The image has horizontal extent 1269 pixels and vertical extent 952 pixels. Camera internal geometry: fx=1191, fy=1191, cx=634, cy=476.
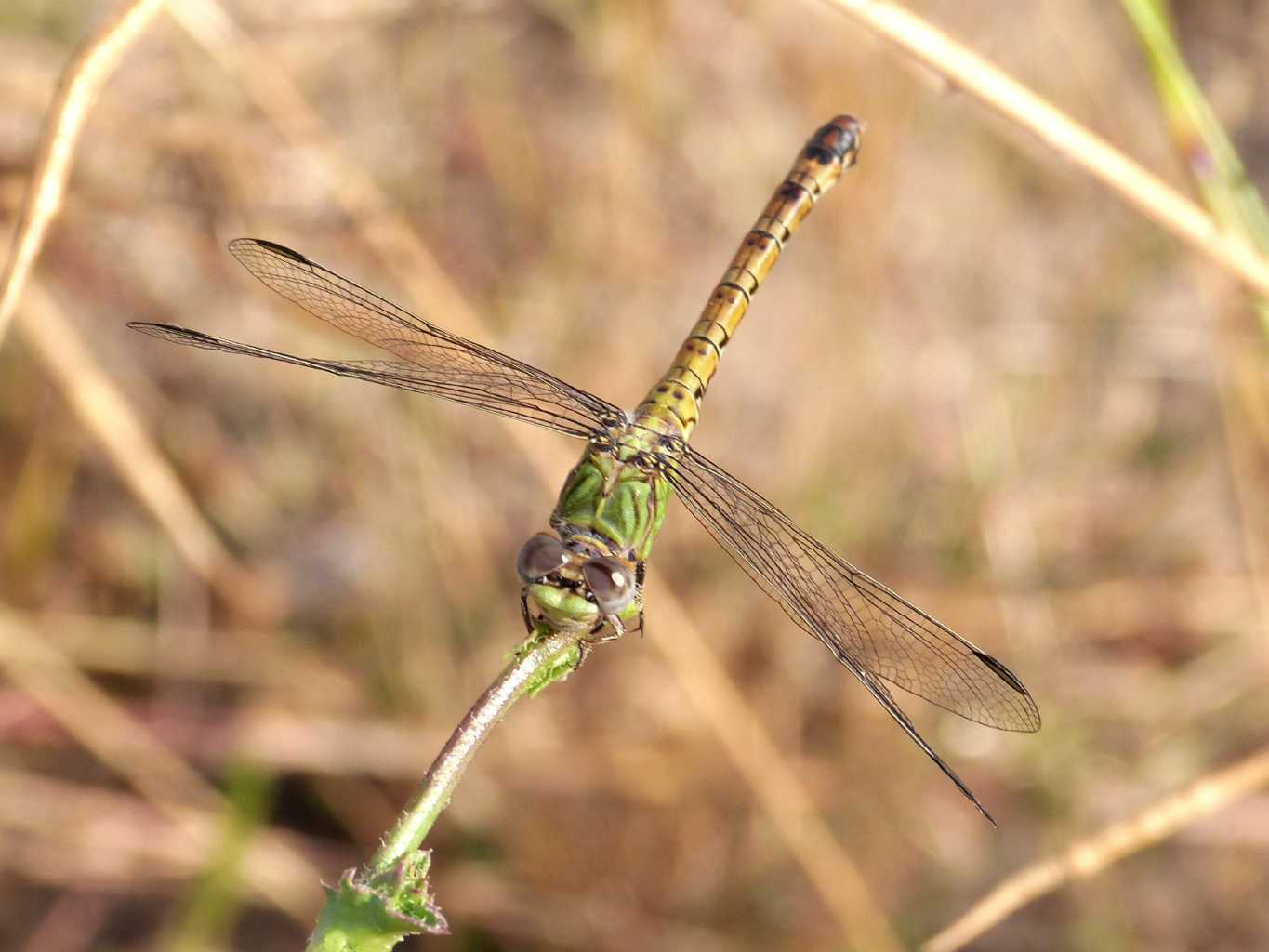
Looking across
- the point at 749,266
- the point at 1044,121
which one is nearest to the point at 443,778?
the point at 1044,121

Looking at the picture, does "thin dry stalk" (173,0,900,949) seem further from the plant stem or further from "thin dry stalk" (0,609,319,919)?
the plant stem

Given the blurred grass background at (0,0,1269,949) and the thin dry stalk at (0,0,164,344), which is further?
the blurred grass background at (0,0,1269,949)

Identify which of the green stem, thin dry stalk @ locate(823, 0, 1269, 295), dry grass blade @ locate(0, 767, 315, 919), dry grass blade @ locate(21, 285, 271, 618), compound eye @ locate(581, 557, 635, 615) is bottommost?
the green stem

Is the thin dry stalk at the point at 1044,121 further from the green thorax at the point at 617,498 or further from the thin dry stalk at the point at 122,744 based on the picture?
the thin dry stalk at the point at 122,744

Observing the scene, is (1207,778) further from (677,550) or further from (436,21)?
(436,21)

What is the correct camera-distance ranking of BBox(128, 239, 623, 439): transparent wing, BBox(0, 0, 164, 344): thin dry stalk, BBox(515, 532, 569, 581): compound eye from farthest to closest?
BBox(128, 239, 623, 439): transparent wing → BBox(515, 532, 569, 581): compound eye → BBox(0, 0, 164, 344): thin dry stalk

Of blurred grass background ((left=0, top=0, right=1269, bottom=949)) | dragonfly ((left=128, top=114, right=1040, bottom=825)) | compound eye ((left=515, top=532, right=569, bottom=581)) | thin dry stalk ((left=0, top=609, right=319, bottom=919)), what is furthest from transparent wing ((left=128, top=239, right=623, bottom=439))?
thin dry stalk ((left=0, top=609, right=319, bottom=919))

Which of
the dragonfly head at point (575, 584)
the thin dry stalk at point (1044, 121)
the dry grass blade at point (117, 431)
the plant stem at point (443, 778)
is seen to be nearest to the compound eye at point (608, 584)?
the dragonfly head at point (575, 584)
